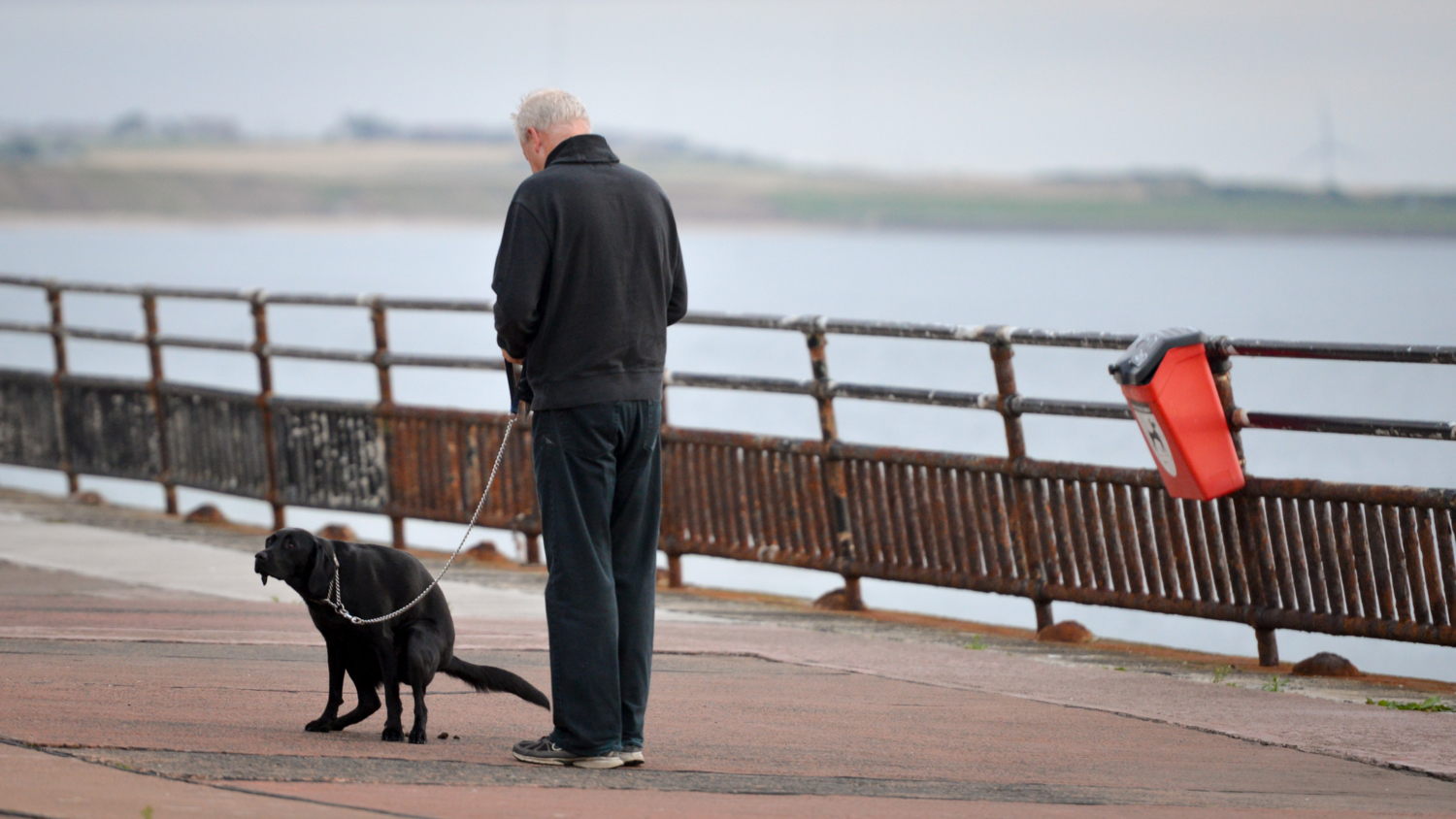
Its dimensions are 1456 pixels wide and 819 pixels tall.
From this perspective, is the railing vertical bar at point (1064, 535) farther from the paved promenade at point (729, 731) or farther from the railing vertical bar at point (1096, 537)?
the paved promenade at point (729, 731)

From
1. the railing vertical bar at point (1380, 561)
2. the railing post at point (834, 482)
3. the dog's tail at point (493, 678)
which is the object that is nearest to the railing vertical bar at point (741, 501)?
the railing post at point (834, 482)

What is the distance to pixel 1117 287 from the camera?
5773 inches

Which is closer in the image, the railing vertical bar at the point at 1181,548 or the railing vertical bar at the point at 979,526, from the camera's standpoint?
the railing vertical bar at the point at 1181,548

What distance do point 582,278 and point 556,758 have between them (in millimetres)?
1357

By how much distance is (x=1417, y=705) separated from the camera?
6.43 metres

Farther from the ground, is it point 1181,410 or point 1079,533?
point 1181,410

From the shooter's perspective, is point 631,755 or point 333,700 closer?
point 631,755

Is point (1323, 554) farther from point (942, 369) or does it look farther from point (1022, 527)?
point (942, 369)

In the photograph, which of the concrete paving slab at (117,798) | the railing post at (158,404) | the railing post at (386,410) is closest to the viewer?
the concrete paving slab at (117,798)

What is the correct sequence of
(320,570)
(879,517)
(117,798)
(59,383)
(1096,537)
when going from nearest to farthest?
1. (117,798)
2. (320,570)
3. (1096,537)
4. (879,517)
5. (59,383)

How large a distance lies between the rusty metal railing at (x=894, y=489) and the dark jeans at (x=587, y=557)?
2683 millimetres

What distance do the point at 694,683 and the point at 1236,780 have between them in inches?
81.7

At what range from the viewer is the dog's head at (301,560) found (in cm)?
500

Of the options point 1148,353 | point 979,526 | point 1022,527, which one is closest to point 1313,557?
point 1148,353
